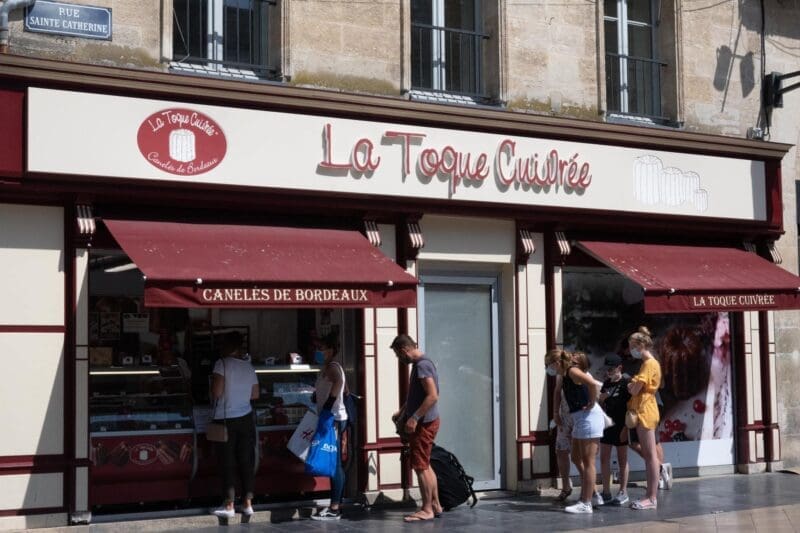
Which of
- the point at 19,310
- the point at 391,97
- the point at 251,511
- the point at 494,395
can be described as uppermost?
→ the point at 391,97

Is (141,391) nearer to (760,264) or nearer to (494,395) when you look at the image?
(494,395)

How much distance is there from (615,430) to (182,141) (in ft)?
17.6

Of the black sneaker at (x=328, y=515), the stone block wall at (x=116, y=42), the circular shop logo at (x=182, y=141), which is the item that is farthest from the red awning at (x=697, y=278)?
the stone block wall at (x=116, y=42)

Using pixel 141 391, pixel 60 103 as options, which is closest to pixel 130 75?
pixel 60 103

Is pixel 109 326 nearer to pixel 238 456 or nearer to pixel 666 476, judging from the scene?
pixel 238 456

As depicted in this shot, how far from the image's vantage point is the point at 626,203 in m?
14.1

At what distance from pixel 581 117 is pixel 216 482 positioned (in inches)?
234

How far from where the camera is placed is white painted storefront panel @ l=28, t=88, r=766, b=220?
10.6m

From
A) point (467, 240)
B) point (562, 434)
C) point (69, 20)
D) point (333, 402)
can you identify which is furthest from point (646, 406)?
point (69, 20)

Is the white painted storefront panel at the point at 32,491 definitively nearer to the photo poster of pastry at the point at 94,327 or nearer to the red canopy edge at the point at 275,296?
the photo poster of pastry at the point at 94,327

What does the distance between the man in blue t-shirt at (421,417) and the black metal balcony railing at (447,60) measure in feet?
A: 10.8

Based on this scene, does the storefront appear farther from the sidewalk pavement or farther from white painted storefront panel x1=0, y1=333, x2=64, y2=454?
the sidewalk pavement

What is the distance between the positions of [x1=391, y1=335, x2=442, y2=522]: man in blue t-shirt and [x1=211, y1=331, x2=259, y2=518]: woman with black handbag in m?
1.47

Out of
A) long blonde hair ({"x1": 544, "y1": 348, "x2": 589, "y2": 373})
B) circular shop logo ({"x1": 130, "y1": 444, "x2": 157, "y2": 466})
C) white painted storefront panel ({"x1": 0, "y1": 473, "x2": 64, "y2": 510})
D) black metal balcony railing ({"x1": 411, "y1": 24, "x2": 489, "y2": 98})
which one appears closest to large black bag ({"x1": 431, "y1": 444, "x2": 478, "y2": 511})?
long blonde hair ({"x1": 544, "y1": 348, "x2": 589, "y2": 373})
